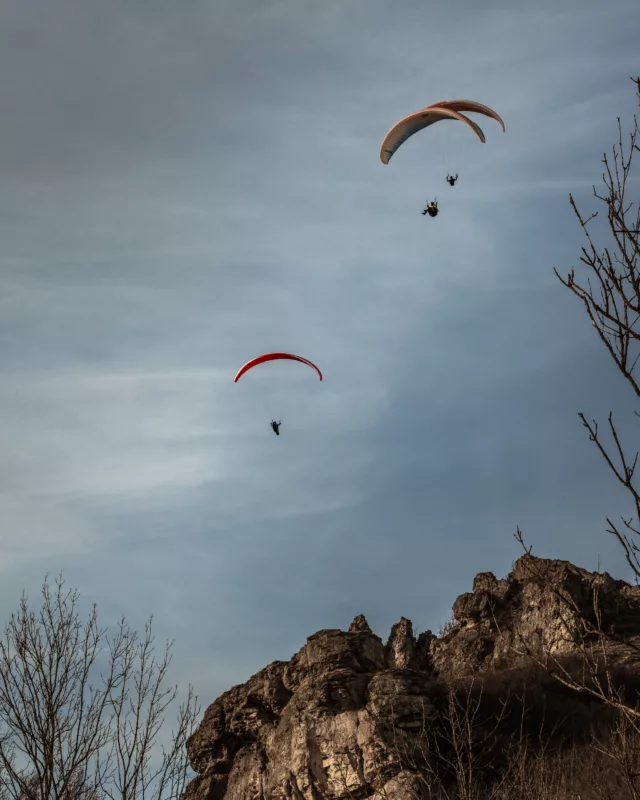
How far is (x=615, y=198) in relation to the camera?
7.17m

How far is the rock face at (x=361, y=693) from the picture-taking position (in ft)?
109

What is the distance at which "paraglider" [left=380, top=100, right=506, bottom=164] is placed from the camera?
29203 millimetres

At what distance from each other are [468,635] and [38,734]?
1223 inches

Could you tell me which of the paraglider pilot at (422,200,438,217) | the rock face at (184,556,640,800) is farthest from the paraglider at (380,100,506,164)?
the rock face at (184,556,640,800)

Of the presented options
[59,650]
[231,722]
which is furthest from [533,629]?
[59,650]

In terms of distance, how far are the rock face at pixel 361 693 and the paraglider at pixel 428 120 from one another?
15.8 meters

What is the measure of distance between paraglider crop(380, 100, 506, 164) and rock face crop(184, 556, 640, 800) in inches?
624

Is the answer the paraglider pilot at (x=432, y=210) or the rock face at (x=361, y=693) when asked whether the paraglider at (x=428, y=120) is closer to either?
the paraglider pilot at (x=432, y=210)

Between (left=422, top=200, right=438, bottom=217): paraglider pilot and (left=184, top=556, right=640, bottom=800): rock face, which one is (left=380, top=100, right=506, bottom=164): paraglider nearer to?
(left=422, top=200, right=438, bottom=217): paraglider pilot

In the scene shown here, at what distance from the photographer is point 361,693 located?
35.2 metres

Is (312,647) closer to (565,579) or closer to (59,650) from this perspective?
(565,579)

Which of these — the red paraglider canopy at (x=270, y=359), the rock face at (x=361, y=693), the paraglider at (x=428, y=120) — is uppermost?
the paraglider at (x=428, y=120)

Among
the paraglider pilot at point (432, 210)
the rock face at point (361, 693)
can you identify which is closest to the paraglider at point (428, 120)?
the paraglider pilot at point (432, 210)

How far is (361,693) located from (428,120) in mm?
21313
